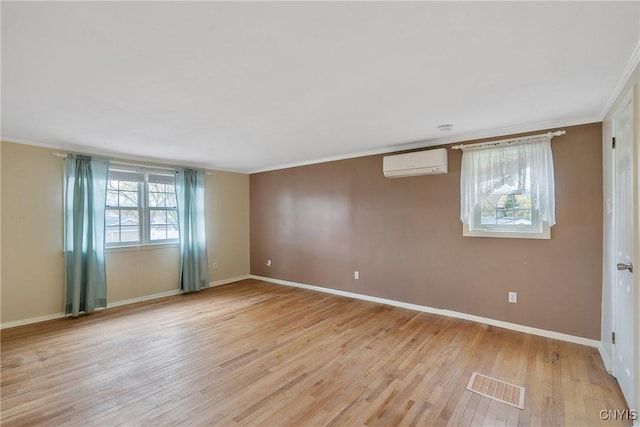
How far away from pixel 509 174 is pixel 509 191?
19 cm

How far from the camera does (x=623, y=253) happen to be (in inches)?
83.6

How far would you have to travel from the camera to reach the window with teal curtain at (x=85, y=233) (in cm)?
379

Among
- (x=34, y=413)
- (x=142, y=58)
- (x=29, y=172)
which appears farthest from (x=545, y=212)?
(x=29, y=172)

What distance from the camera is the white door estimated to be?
193 cm

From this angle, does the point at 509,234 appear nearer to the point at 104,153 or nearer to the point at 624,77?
the point at 624,77

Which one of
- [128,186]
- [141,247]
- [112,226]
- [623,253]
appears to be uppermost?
[128,186]

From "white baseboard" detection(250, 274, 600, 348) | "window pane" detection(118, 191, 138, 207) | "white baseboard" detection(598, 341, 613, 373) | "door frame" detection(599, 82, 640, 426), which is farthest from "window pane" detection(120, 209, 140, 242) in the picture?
"white baseboard" detection(598, 341, 613, 373)

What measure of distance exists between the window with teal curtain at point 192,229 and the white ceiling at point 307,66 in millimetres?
1786

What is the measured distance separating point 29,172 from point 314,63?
4058mm

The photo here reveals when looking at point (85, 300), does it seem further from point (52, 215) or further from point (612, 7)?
point (612, 7)

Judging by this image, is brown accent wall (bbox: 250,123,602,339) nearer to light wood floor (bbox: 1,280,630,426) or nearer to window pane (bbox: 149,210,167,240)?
light wood floor (bbox: 1,280,630,426)

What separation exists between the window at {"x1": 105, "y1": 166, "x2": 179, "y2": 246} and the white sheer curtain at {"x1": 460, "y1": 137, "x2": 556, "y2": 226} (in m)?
4.59

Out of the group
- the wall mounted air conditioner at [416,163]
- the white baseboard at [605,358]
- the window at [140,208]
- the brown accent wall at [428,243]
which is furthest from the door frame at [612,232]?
the window at [140,208]

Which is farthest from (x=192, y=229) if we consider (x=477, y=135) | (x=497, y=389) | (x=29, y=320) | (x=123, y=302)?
(x=497, y=389)
